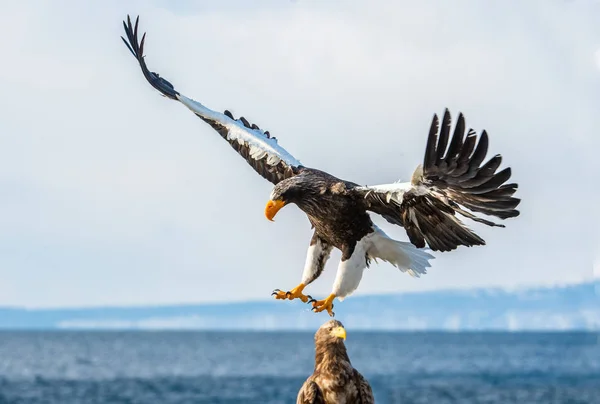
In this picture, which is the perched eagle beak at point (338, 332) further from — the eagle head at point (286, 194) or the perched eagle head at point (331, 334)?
the eagle head at point (286, 194)

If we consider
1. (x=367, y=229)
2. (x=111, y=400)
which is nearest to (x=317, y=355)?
(x=367, y=229)

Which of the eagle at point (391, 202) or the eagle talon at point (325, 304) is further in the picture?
the eagle talon at point (325, 304)

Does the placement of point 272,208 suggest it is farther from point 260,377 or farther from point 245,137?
point 260,377

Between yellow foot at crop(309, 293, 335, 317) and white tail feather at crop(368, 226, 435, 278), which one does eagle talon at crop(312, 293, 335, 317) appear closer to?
yellow foot at crop(309, 293, 335, 317)

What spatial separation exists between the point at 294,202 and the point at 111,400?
50.1m

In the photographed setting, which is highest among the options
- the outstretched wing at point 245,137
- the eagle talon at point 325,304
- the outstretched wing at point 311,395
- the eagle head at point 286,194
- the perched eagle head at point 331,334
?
the outstretched wing at point 245,137

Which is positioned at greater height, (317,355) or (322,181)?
(322,181)

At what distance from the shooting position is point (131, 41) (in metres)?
15.6

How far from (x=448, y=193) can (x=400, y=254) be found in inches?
67.9

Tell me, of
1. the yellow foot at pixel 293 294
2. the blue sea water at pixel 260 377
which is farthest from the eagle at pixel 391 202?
the blue sea water at pixel 260 377

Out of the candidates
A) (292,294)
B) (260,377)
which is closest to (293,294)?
(292,294)

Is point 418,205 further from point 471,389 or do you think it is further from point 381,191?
point 471,389

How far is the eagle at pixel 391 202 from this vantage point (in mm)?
11469

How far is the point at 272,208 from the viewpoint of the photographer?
12648mm
